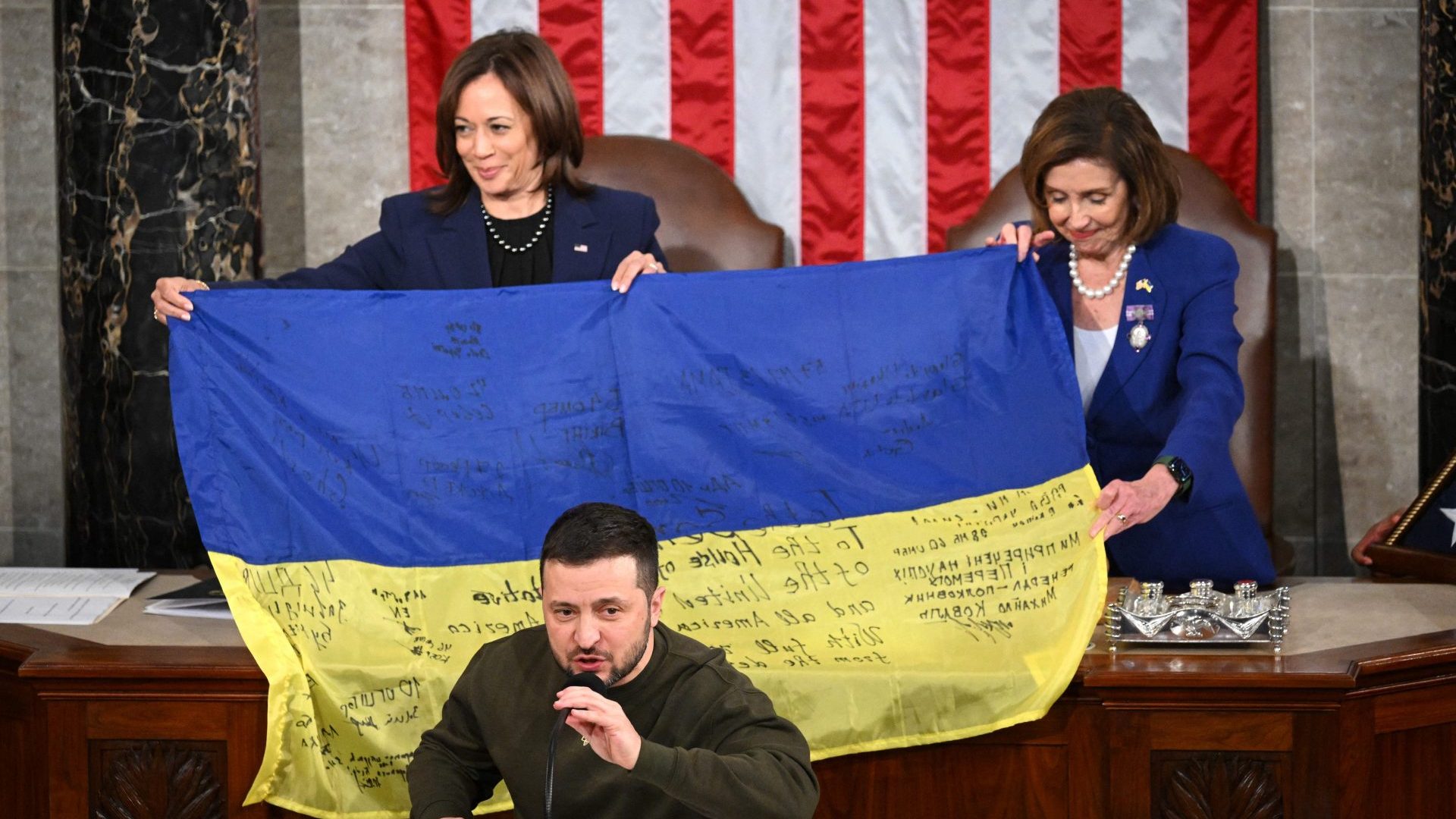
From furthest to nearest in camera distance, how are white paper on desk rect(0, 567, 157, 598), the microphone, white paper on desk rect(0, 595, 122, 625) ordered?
white paper on desk rect(0, 567, 157, 598) < white paper on desk rect(0, 595, 122, 625) < the microphone

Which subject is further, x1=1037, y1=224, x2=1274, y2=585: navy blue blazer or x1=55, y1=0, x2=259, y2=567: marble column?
x1=55, y1=0, x2=259, y2=567: marble column

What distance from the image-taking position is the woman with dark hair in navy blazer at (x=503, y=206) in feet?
11.9

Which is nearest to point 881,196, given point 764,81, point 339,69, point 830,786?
point 764,81

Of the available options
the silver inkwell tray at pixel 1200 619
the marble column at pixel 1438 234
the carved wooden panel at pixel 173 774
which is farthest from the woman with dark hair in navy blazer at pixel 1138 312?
the carved wooden panel at pixel 173 774

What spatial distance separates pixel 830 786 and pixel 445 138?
66.5 inches

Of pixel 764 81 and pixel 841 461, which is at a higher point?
pixel 764 81

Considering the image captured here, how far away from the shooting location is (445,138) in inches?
145

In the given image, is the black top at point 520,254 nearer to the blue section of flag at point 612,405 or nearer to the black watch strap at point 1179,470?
the blue section of flag at point 612,405

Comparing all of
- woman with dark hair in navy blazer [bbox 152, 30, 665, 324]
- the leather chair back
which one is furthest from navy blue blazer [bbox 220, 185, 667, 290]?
the leather chair back

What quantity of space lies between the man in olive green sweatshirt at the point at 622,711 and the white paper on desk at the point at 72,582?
5.19ft

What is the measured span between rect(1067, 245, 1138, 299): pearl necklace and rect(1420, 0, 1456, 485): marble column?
6.01 ft

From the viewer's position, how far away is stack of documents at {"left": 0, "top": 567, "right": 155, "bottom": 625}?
354 cm

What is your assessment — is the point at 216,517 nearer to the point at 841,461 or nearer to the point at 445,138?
the point at 445,138

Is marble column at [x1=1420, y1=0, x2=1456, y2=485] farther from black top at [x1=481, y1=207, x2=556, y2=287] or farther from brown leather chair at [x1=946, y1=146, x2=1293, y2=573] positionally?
black top at [x1=481, y1=207, x2=556, y2=287]
